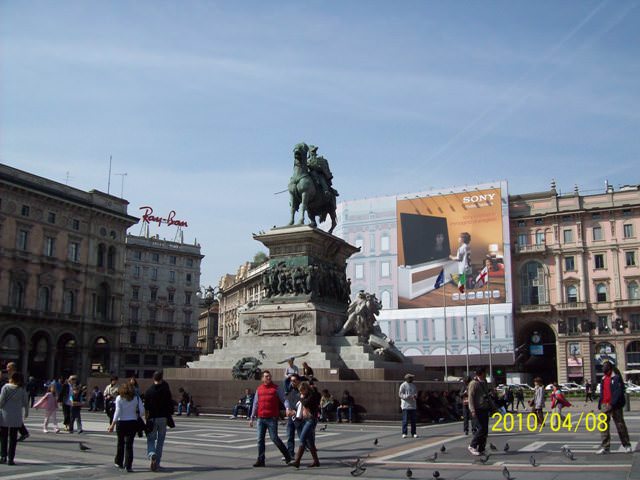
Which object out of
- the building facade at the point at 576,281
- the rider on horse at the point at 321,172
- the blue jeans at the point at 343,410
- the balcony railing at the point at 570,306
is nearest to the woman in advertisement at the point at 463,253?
the building facade at the point at 576,281

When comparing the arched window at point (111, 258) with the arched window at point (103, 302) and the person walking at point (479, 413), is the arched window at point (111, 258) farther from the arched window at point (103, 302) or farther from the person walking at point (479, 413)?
the person walking at point (479, 413)

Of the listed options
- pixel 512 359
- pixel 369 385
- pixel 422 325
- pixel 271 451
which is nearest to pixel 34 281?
pixel 422 325

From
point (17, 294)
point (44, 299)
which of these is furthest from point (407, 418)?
point (44, 299)

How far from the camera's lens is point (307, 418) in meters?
11.9

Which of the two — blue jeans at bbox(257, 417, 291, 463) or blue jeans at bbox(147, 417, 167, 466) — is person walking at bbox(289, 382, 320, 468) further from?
blue jeans at bbox(147, 417, 167, 466)

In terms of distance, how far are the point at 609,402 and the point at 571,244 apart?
226ft

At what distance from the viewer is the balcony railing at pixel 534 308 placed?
75812 mm

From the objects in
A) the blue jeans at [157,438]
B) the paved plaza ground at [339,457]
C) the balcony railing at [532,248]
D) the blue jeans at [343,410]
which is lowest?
the paved plaza ground at [339,457]

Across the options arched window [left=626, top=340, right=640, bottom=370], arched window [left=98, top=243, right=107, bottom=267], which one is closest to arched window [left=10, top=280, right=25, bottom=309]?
arched window [left=98, top=243, right=107, bottom=267]

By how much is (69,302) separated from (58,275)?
3.29m

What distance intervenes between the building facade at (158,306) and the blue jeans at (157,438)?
77.5 m

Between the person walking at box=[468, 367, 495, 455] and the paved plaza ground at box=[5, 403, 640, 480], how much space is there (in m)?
0.27

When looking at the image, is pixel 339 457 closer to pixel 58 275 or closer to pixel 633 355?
pixel 58 275

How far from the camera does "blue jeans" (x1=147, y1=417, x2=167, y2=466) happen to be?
11164 mm
